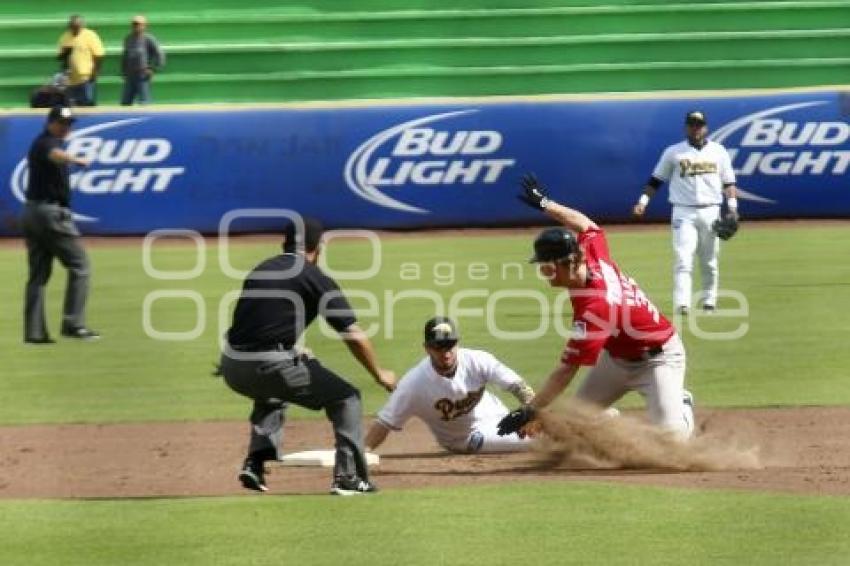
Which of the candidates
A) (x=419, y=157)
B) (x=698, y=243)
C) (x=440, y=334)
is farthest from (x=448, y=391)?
(x=419, y=157)

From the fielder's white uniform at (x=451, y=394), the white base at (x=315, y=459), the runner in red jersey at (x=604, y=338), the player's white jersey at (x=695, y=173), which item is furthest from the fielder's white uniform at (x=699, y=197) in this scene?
the white base at (x=315, y=459)

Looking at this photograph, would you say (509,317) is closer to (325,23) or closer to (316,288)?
(316,288)

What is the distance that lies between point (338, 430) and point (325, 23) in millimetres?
17908

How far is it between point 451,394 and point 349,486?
1.24 metres

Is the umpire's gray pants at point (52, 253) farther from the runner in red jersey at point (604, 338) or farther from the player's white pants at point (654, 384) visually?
the player's white pants at point (654, 384)

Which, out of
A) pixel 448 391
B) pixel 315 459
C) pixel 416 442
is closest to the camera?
pixel 448 391

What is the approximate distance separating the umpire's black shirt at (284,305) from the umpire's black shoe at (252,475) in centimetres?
71

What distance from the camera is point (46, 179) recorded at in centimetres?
1508

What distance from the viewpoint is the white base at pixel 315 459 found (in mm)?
10578

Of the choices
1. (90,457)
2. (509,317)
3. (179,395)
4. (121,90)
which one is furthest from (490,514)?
(121,90)

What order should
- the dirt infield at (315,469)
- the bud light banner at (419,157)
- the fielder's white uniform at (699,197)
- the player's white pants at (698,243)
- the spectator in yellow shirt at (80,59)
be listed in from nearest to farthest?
the dirt infield at (315,469) < the player's white pants at (698,243) < the fielder's white uniform at (699,197) < the bud light banner at (419,157) < the spectator in yellow shirt at (80,59)

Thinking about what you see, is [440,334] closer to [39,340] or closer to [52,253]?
[52,253]

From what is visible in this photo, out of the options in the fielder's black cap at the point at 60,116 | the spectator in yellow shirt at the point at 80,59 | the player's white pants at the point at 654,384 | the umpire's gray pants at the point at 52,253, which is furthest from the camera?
the spectator in yellow shirt at the point at 80,59

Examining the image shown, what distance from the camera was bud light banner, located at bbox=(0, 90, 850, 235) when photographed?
2181cm
